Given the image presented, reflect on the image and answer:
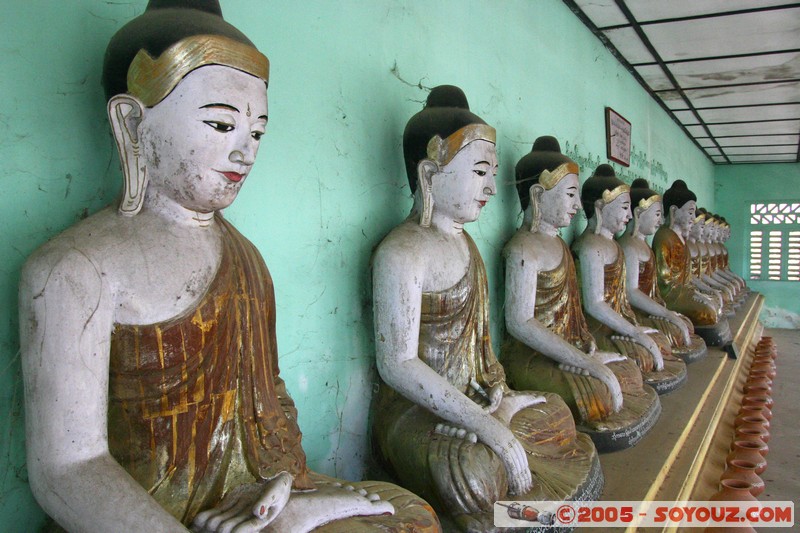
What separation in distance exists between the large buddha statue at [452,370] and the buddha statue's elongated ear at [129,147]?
94 centimetres

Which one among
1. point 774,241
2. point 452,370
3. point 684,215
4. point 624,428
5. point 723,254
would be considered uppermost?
point 684,215

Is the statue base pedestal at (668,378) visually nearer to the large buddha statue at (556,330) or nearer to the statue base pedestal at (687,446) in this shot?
the statue base pedestal at (687,446)

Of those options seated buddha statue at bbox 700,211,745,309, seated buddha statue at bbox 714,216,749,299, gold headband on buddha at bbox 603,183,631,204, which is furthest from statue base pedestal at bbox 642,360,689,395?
seated buddha statue at bbox 714,216,749,299

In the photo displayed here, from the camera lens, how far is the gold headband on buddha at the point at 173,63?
1354mm

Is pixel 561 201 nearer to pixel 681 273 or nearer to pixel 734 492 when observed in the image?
pixel 734 492

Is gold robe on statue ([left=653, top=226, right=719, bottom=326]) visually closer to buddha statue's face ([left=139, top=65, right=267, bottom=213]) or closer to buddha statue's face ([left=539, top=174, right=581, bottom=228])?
buddha statue's face ([left=539, top=174, right=581, bottom=228])

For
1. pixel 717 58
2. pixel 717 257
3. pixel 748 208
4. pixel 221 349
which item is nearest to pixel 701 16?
pixel 717 58

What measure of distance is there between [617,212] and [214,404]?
128 inches

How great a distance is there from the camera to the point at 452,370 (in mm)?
2342

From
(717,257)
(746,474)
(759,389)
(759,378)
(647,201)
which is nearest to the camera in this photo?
(746,474)

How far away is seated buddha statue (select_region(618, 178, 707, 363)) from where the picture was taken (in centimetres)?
458

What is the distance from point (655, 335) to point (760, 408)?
790 mm

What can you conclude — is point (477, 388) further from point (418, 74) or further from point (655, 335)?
point (655, 335)

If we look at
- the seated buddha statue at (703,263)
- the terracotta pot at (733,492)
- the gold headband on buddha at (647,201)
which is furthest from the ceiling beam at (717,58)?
the terracotta pot at (733,492)
